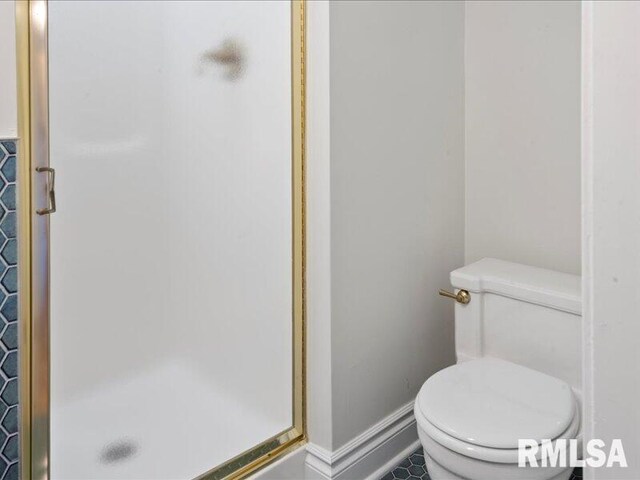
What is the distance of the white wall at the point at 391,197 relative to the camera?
4.89 feet

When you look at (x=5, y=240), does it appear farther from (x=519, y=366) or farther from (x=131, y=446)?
(x=519, y=366)

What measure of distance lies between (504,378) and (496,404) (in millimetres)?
160

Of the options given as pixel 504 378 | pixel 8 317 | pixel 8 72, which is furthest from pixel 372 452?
pixel 8 72

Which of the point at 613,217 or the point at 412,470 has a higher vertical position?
the point at 613,217

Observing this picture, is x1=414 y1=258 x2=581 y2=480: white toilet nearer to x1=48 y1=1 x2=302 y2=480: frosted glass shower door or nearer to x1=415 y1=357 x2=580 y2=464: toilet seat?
x1=415 y1=357 x2=580 y2=464: toilet seat

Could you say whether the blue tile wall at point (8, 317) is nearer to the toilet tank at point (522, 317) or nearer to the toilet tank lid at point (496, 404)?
the toilet tank lid at point (496, 404)

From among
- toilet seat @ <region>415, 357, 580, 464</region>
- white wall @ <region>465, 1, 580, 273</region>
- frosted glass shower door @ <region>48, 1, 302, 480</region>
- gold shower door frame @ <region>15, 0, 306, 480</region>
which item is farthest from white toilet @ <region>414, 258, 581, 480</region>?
gold shower door frame @ <region>15, 0, 306, 480</region>

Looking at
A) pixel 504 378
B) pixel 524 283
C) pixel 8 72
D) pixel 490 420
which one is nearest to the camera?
pixel 8 72

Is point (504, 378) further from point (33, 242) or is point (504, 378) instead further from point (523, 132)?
point (33, 242)

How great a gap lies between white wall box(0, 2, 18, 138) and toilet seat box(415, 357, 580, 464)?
3.72ft

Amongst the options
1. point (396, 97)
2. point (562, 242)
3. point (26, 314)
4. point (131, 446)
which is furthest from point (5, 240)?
point (562, 242)

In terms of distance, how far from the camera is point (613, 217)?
11.9 inches

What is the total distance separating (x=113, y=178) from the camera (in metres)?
1.97

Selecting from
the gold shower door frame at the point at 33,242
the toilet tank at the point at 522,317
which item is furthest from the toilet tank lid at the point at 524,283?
the gold shower door frame at the point at 33,242
